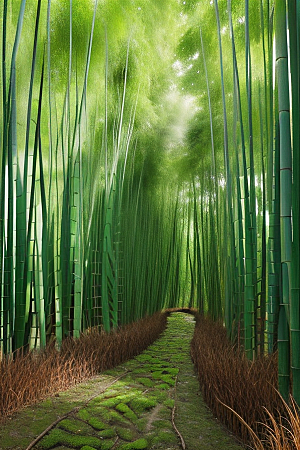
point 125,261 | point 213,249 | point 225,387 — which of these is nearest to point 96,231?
point 125,261

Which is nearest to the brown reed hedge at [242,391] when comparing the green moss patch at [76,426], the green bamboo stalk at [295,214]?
the green bamboo stalk at [295,214]

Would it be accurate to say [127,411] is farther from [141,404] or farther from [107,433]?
[107,433]

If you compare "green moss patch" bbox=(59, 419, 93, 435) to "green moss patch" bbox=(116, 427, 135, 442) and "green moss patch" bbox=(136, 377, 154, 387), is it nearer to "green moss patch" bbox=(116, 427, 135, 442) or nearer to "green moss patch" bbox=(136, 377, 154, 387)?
"green moss patch" bbox=(116, 427, 135, 442)

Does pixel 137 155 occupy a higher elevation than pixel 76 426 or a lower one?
higher

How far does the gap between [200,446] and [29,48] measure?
2978mm

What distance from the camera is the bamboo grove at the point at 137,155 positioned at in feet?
6.05

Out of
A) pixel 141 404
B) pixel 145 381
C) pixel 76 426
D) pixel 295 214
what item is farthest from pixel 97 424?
pixel 295 214

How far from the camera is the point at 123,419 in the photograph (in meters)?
1.83

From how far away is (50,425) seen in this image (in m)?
1.66

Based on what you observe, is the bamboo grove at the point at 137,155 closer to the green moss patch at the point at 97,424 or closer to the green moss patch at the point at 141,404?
the green moss patch at the point at 141,404

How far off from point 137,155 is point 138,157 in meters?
0.06

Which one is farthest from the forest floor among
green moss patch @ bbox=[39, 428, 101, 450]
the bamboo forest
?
the bamboo forest

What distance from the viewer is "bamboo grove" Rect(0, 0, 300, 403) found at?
184cm

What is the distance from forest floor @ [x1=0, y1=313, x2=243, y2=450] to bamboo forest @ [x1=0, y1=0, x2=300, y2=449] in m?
0.41
